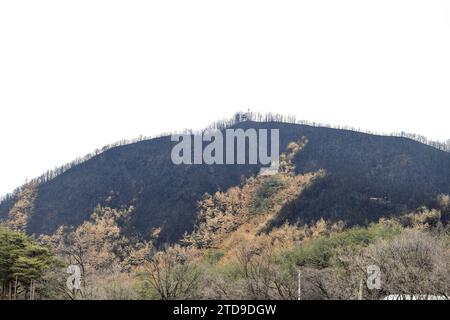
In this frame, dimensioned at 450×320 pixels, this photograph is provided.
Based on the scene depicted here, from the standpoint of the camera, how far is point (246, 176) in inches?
6019

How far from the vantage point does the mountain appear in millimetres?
111750

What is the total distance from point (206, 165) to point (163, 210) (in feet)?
65.7
